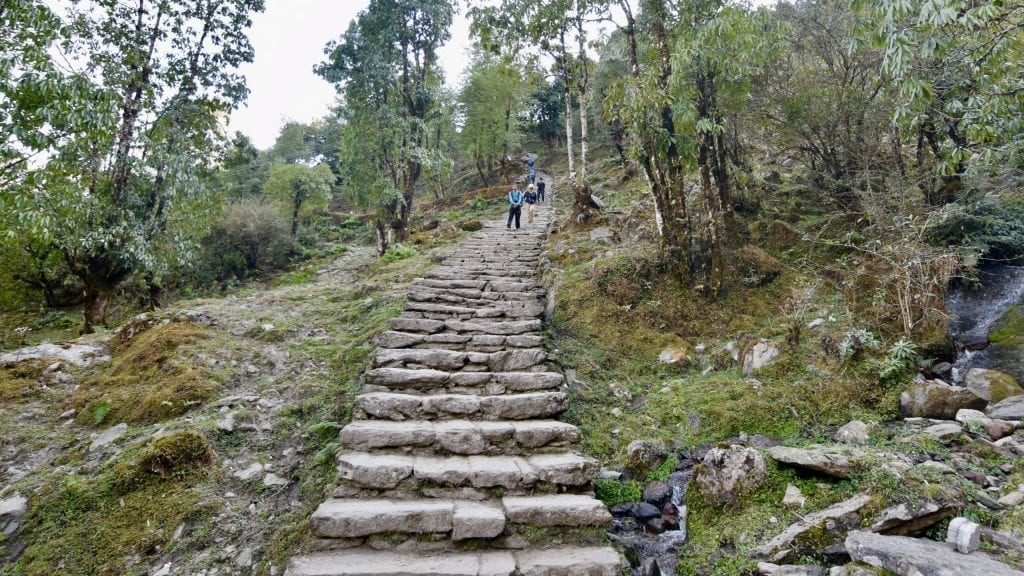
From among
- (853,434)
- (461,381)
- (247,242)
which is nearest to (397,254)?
(461,381)

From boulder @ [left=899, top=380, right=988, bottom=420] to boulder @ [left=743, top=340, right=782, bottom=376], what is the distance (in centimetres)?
126

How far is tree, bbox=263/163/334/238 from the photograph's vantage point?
1050 inches

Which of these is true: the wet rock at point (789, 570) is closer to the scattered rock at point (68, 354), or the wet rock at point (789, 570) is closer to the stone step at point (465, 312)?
the stone step at point (465, 312)

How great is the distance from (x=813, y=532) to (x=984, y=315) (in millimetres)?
5862

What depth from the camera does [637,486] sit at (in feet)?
13.5

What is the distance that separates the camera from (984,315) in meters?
6.32

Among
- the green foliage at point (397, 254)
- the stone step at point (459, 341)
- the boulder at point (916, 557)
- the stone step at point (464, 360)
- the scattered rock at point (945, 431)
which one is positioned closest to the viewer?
the boulder at point (916, 557)

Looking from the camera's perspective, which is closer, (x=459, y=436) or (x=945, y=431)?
(x=945, y=431)

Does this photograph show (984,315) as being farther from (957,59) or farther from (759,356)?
(759,356)

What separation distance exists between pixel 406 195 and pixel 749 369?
1197cm

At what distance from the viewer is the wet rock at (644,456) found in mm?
4277

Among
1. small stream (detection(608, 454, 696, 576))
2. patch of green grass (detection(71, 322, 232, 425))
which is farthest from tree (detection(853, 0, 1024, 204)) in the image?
patch of green grass (detection(71, 322, 232, 425))

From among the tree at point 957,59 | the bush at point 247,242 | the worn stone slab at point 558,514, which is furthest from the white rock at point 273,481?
the bush at point 247,242

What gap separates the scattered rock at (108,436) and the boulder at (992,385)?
28.6 feet
